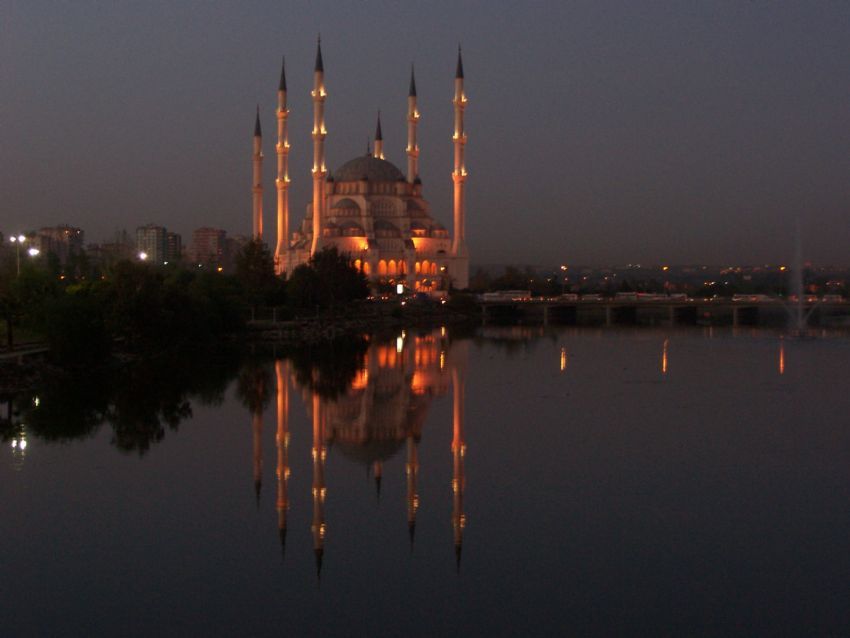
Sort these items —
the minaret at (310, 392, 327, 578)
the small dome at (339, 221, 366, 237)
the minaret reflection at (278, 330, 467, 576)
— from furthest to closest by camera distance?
the small dome at (339, 221, 366, 237) < the minaret reflection at (278, 330, 467, 576) < the minaret at (310, 392, 327, 578)

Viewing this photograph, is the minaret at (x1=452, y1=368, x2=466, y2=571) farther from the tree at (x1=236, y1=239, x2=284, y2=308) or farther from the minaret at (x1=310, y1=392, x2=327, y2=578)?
the tree at (x1=236, y1=239, x2=284, y2=308)

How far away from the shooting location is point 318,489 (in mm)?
12680

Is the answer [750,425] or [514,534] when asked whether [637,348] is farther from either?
[514,534]

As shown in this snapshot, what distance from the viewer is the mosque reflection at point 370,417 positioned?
1227 cm

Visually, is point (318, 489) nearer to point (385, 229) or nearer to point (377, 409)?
point (377, 409)

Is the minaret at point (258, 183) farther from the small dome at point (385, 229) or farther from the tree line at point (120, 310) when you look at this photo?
the tree line at point (120, 310)

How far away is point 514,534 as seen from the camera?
10.6 metres

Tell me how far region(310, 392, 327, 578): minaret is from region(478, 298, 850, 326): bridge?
39769 mm

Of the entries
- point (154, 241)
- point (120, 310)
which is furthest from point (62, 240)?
point (120, 310)

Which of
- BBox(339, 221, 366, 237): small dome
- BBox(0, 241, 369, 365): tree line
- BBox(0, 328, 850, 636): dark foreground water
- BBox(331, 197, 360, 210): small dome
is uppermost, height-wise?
BBox(331, 197, 360, 210): small dome

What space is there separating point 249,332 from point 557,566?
2843 centimetres

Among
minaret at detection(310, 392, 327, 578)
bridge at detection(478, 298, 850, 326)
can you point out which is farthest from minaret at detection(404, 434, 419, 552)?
bridge at detection(478, 298, 850, 326)

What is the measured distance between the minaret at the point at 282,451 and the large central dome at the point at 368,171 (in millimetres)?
47111

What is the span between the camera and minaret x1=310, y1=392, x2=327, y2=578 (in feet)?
33.3
